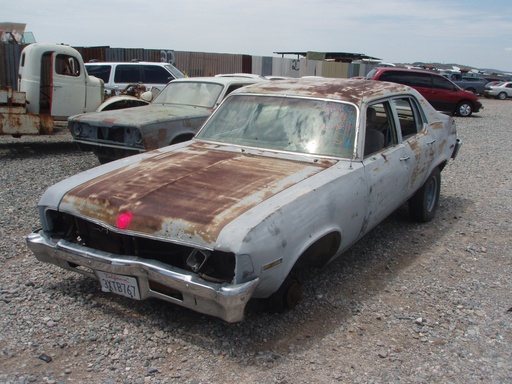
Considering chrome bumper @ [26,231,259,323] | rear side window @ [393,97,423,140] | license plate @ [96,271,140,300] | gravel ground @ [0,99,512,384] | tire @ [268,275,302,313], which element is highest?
rear side window @ [393,97,423,140]

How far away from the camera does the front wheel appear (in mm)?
18655

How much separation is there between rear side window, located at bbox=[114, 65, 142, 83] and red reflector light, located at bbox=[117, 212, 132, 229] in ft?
33.4

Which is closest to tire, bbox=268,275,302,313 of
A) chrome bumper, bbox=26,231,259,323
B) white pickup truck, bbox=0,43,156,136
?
chrome bumper, bbox=26,231,259,323

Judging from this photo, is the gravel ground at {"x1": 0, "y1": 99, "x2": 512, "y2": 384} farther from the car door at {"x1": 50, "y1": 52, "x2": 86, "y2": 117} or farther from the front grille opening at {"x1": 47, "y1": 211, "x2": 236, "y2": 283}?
the car door at {"x1": 50, "y1": 52, "x2": 86, "y2": 117}

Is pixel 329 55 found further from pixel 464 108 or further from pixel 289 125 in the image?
pixel 289 125

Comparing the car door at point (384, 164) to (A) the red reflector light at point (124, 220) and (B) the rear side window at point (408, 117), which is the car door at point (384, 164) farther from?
(A) the red reflector light at point (124, 220)

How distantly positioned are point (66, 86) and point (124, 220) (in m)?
7.38

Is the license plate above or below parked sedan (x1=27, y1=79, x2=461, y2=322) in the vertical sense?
below

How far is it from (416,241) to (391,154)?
3.71ft

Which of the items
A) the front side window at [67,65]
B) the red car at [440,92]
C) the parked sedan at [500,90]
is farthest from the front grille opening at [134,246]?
the parked sedan at [500,90]

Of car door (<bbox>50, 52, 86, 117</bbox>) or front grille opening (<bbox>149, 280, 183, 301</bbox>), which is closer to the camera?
front grille opening (<bbox>149, 280, 183, 301</bbox>)

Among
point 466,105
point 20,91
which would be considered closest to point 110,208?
point 20,91

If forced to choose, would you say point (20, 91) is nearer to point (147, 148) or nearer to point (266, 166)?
point (147, 148)

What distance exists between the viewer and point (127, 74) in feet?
41.4
